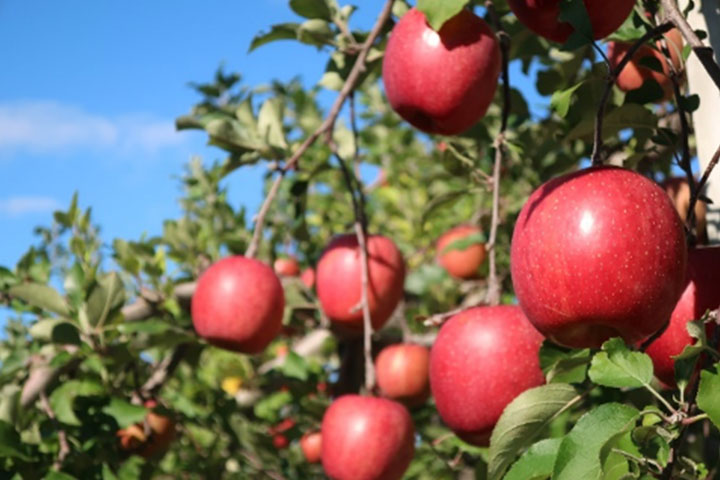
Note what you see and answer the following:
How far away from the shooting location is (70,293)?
5.57ft

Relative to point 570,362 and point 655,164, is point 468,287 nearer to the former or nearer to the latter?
point 655,164

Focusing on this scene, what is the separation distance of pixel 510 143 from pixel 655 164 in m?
0.33

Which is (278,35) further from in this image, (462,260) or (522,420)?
(462,260)

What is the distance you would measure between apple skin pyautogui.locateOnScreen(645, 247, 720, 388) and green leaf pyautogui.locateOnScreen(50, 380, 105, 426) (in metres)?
1.01

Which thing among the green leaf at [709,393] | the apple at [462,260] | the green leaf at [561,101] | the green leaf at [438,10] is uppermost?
the green leaf at [438,10]

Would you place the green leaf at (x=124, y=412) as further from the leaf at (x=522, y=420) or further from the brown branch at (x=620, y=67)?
the brown branch at (x=620, y=67)

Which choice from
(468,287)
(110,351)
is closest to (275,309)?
(110,351)

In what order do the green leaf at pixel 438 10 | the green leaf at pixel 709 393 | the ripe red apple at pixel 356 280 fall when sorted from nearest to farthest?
the green leaf at pixel 709 393, the green leaf at pixel 438 10, the ripe red apple at pixel 356 280

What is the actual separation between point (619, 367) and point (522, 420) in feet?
0.51

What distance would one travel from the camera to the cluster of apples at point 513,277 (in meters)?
0.89

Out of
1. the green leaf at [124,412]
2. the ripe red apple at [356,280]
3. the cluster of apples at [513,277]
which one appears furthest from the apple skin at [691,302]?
the green leaf at [124,412]

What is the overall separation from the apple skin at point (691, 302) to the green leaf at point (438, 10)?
0.38m

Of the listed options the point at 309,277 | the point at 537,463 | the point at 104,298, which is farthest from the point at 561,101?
the point at 309,277

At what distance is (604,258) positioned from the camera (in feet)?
2.90
